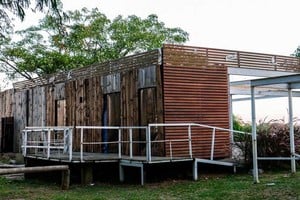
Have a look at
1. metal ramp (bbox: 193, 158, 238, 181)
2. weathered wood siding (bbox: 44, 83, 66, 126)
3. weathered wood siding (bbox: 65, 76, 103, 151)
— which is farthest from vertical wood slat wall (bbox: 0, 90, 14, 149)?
metal ramp (bbox: 193, 158, 238, 181)

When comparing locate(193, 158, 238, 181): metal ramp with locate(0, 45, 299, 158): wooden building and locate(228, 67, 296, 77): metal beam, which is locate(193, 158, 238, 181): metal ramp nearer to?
locate(0, 45, 299, 158): wooden building

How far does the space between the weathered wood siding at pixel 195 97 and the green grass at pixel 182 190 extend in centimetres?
136

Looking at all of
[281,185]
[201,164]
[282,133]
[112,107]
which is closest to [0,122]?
[112,107]

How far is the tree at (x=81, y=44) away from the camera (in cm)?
2391

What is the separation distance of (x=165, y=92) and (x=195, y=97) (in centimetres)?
102

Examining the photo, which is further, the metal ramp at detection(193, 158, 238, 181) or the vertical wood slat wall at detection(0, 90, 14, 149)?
the vertical wood slat wall at detection(0, 90, 14, 149)

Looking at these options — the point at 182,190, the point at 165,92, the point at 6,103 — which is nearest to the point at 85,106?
the point at 165,92

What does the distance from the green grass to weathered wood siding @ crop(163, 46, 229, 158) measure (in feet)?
4.46

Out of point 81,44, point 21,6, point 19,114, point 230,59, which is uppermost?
point 81,44

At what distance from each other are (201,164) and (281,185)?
11.1 feet

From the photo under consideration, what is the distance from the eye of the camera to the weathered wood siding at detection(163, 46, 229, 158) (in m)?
11.8

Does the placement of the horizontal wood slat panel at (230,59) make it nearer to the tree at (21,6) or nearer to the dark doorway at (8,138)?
the tree at (21,6)

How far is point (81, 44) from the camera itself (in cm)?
2481

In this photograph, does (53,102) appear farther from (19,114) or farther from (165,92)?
(165,92)
